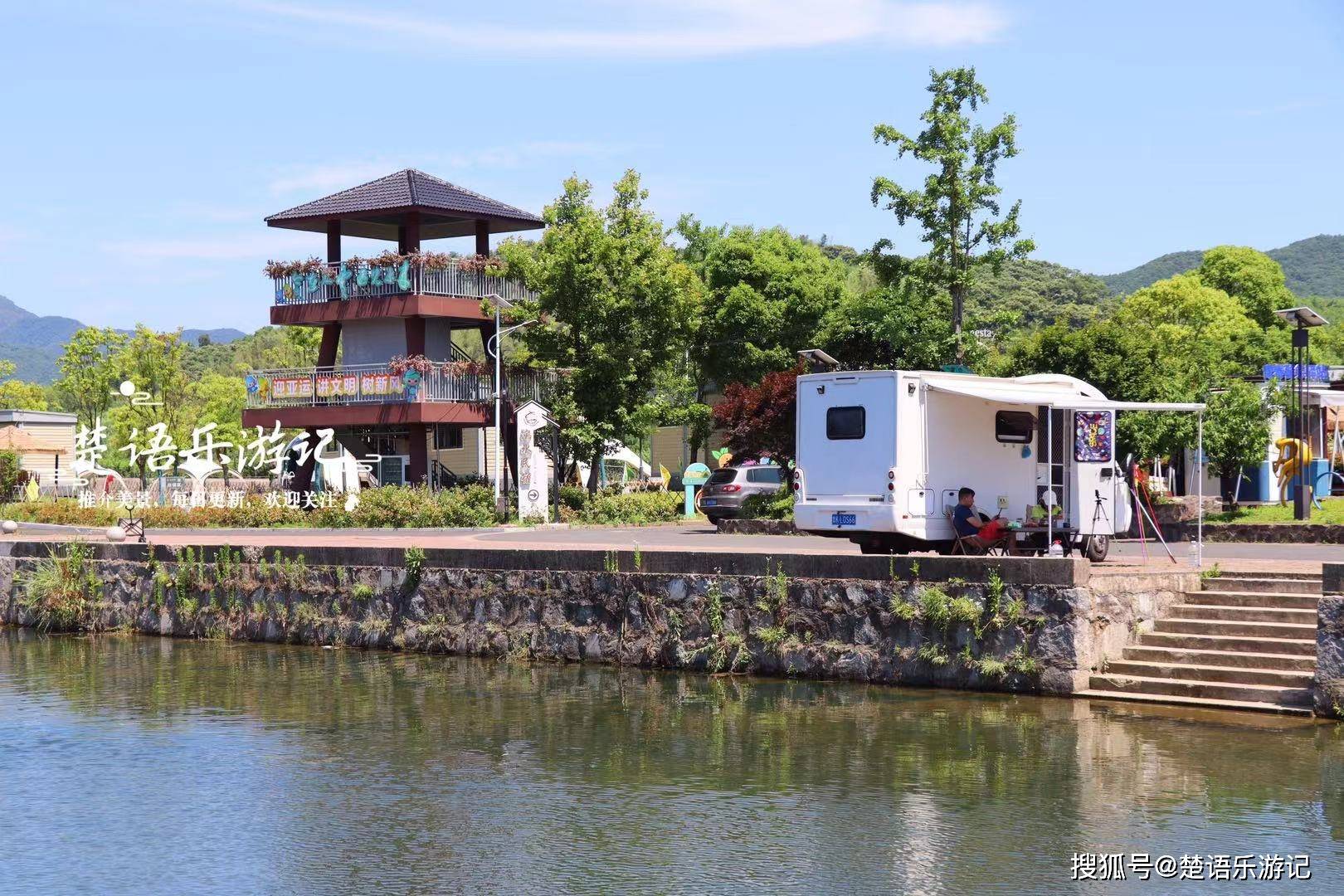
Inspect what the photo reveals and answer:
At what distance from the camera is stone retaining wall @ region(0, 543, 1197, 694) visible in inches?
690

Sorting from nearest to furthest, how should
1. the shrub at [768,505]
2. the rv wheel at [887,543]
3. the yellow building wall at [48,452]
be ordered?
the rv wheel at [887,543] < the shrub at [768,505] < the yellow building wall at [48,452]

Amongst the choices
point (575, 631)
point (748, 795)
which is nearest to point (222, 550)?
point (575, 631)

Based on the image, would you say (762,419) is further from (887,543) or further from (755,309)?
(755,309)

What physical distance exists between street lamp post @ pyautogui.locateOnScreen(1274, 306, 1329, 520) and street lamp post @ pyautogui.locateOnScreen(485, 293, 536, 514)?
774 inches

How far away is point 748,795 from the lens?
517 inches

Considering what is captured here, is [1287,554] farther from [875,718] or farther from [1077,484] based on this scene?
[875,718]

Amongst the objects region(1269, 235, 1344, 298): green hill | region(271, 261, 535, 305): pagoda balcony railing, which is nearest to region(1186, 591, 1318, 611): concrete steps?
region(271, 261, 535, 305): pagoda balcony railing

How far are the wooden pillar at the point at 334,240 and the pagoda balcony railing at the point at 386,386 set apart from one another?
3703 mm

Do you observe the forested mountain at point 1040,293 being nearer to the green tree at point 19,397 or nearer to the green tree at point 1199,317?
the green tree at point 1199,317

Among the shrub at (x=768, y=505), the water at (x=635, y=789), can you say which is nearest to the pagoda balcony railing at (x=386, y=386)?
the shrub at (x=768, y=505)

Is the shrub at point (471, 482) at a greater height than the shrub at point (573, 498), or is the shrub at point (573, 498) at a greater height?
the shrub at point (471, 482)

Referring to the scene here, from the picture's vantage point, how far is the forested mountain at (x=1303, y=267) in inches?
7146

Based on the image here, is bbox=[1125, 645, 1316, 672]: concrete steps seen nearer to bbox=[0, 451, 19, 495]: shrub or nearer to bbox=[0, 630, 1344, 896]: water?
bbox=[0, 630, 1344, 896]: water

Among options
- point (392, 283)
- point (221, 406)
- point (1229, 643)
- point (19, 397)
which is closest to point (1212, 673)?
point (1229, 643)
